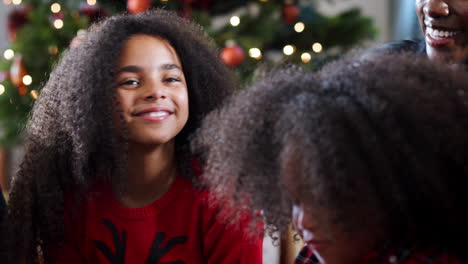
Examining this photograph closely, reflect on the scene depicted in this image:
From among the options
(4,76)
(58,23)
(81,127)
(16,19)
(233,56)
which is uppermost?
(16,19)

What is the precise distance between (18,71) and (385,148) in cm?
134

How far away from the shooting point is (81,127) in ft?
2.99

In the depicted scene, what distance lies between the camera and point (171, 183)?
959 mm

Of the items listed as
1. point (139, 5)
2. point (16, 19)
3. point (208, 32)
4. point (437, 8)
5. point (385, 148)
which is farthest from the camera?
point (16, 19)

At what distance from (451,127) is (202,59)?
0.54 meters

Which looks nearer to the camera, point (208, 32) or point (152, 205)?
point (152, 205)

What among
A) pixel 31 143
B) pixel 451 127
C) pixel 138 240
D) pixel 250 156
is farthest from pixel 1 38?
pixel 451 127

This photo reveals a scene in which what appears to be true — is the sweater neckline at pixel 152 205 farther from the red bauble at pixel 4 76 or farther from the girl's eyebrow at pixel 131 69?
the red bauble at pixel 4 76

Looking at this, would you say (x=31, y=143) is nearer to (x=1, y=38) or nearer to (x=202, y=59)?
(x=202, y=59)

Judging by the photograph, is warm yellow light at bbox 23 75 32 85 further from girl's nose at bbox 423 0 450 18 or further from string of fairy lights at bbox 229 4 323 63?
girl's nose at bbox 423 0 450 18

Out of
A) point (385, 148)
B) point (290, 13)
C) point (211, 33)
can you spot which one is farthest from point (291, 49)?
point (385, 148)

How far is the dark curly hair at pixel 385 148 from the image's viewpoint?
554 mm

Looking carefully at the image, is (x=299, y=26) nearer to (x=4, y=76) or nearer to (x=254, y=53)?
Answer: (x=254, y=53)

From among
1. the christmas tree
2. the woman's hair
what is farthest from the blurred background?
the woman's hair
